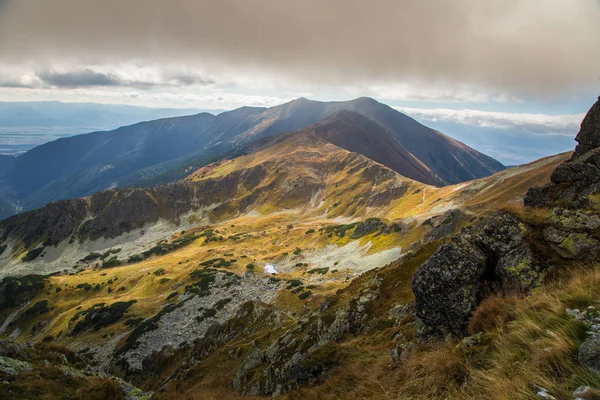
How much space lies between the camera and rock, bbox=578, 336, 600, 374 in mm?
5281

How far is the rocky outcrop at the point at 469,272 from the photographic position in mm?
12445

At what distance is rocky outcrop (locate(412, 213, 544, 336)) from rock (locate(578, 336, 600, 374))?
23.3ft

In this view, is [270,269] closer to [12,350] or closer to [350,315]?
[350,315]

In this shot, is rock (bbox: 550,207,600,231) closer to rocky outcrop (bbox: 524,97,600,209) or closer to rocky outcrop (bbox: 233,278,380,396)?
rocky outcrop (bbox: 524,97,600,209)

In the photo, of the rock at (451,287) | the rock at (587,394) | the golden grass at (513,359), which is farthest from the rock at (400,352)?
the rock at (587,394)

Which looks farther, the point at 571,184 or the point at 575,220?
the point at 571,184

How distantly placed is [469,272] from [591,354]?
8486mm

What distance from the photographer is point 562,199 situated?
16594 mm

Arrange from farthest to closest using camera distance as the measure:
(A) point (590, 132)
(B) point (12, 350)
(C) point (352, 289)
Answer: (C) point (352, 289) → (A) point (590, 132) → (B) point (12, 350)

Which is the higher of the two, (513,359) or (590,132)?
(590,132)

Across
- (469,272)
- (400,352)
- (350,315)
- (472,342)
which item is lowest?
(350,315)

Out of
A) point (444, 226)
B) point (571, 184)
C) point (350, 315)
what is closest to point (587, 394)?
point (571, 184)

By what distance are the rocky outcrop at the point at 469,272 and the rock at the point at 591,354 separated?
23.3ft

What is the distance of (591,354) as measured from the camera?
534cm
